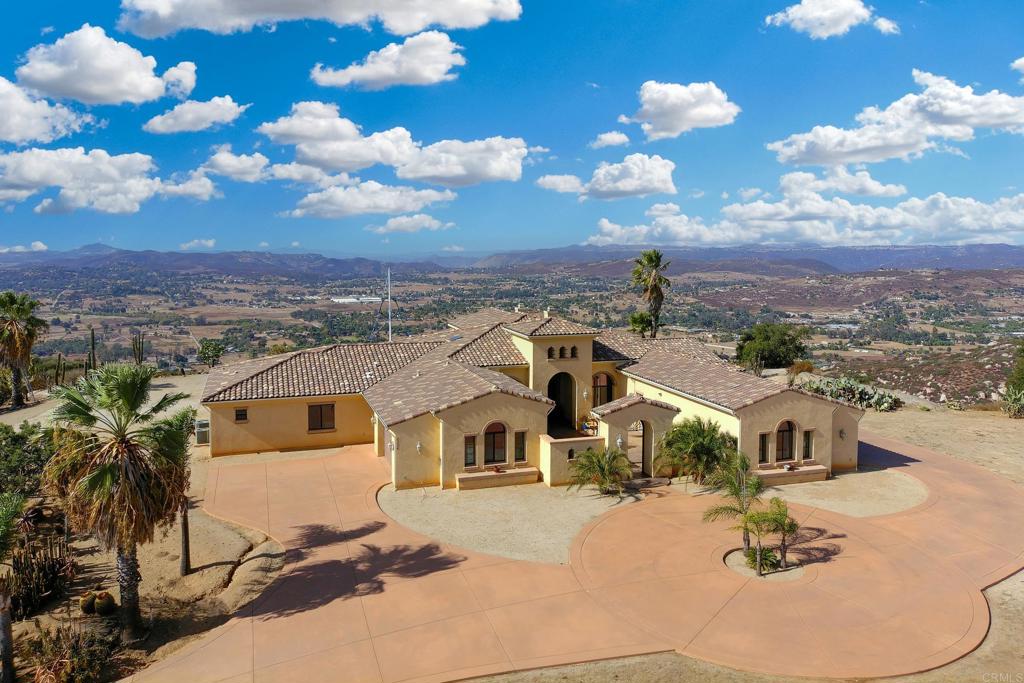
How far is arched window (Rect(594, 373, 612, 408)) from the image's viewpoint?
1320 inches

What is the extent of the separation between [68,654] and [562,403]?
77.2ft

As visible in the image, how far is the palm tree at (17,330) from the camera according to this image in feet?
132

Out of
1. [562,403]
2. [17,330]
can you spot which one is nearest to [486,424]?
Result: [562,403]

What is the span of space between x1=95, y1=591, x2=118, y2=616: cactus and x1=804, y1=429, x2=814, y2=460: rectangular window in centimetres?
2294

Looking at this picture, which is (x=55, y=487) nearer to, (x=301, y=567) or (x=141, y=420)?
(x=141, y=420)

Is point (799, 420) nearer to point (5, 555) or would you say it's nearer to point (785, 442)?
point (785, 442)

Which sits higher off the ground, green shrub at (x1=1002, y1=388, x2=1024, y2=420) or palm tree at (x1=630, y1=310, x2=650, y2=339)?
palm tree at (x1=630, y1=310, x2=650, y2=339)

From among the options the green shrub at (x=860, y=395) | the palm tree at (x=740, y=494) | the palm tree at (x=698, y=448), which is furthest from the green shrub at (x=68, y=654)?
the green shrub at (x=860, y=395)

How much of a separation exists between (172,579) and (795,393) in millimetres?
21234

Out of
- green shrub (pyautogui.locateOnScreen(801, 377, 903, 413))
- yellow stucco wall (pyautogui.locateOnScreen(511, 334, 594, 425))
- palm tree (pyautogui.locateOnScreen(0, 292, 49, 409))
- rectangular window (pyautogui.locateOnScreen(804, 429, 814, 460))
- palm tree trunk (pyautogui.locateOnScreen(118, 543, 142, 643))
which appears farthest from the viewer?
palm tree (pyautogui.locateOnScreen(0, 292, 49, 409))

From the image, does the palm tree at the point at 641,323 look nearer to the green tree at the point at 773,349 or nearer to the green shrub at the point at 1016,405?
the green tree at the point at 773,349

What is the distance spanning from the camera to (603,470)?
2300 centimetres

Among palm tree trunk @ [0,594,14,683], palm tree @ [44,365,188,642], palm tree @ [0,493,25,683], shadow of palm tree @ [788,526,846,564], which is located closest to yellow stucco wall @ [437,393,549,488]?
shadow of palm tree @ [788,526,846,564]

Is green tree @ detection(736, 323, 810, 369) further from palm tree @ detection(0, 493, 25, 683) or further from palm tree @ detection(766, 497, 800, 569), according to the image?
palm tree @ detection(0, 493, 25, 683)
